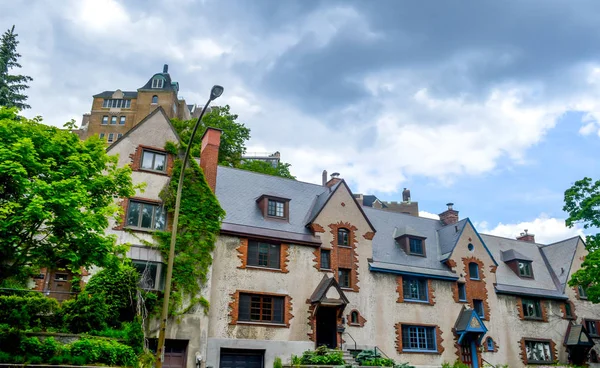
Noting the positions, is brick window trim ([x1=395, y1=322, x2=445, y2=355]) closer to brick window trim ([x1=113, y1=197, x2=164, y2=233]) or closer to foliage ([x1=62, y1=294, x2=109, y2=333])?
brick window trim ([x1=113, y1=197, x2=164, y2=233])

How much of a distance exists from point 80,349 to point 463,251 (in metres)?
25.4

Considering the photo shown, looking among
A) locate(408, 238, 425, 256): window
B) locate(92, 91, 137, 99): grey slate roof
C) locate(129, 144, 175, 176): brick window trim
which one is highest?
locate(92, 91, 137, 99): grey slate roof

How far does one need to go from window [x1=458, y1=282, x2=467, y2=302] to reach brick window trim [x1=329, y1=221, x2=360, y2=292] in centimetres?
837

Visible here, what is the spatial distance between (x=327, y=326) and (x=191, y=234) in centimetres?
976

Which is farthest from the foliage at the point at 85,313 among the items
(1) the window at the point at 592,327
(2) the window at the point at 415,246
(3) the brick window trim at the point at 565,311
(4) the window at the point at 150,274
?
(1) the window at the point at 592,327

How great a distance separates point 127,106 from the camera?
76.0 m

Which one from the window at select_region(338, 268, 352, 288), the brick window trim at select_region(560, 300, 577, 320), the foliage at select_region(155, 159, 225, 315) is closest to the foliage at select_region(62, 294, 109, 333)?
the foliage at select_region(155, 159, 225, 315)

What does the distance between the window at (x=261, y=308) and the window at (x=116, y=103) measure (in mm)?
58904

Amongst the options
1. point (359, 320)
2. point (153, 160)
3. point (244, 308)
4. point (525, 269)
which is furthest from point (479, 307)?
point (153, 160)

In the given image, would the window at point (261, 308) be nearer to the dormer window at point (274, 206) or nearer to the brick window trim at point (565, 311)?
the dormer window at point (274, 206)

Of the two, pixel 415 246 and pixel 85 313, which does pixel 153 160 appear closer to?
pixel 85 313

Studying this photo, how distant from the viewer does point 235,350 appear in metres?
24.4

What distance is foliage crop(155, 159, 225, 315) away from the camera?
23.5m

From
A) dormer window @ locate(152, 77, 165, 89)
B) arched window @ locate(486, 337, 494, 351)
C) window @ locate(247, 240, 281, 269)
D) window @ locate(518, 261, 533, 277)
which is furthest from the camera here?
dormer window @ locate(152, 77, 165, 89)
